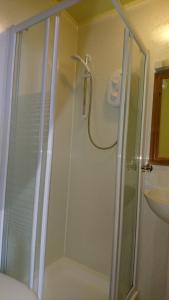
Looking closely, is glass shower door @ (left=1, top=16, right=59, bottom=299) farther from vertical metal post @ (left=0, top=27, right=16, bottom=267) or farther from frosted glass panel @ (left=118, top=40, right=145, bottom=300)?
frosted glass panel @ (left=118, top=40, right=145, bottom=300)

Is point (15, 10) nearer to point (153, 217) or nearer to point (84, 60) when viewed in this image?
point (84, 60)

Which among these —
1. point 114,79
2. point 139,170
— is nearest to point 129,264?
point 139,170

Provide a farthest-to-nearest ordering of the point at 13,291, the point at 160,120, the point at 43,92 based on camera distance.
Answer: the point at 160,120 → the point at 43,92 → the point at 13,291

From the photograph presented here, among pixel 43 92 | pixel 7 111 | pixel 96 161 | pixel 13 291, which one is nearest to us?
pixel 13 291

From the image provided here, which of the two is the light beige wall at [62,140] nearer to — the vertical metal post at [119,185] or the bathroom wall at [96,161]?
the bathroom wall at [96,161]

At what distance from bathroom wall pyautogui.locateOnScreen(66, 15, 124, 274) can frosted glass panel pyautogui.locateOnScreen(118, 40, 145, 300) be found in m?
0.27

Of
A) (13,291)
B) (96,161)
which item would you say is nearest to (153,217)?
(96,161)

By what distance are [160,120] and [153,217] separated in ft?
2.49

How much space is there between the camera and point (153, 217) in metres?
1.57

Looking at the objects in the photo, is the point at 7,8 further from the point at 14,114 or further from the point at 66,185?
the point at 66,185

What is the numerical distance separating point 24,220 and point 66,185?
0.80 meters

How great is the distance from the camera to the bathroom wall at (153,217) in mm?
1521

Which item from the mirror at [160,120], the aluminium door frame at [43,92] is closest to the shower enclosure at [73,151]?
the aluminium door frame at [43,92]

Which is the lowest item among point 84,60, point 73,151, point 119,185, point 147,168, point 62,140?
point 119,185
